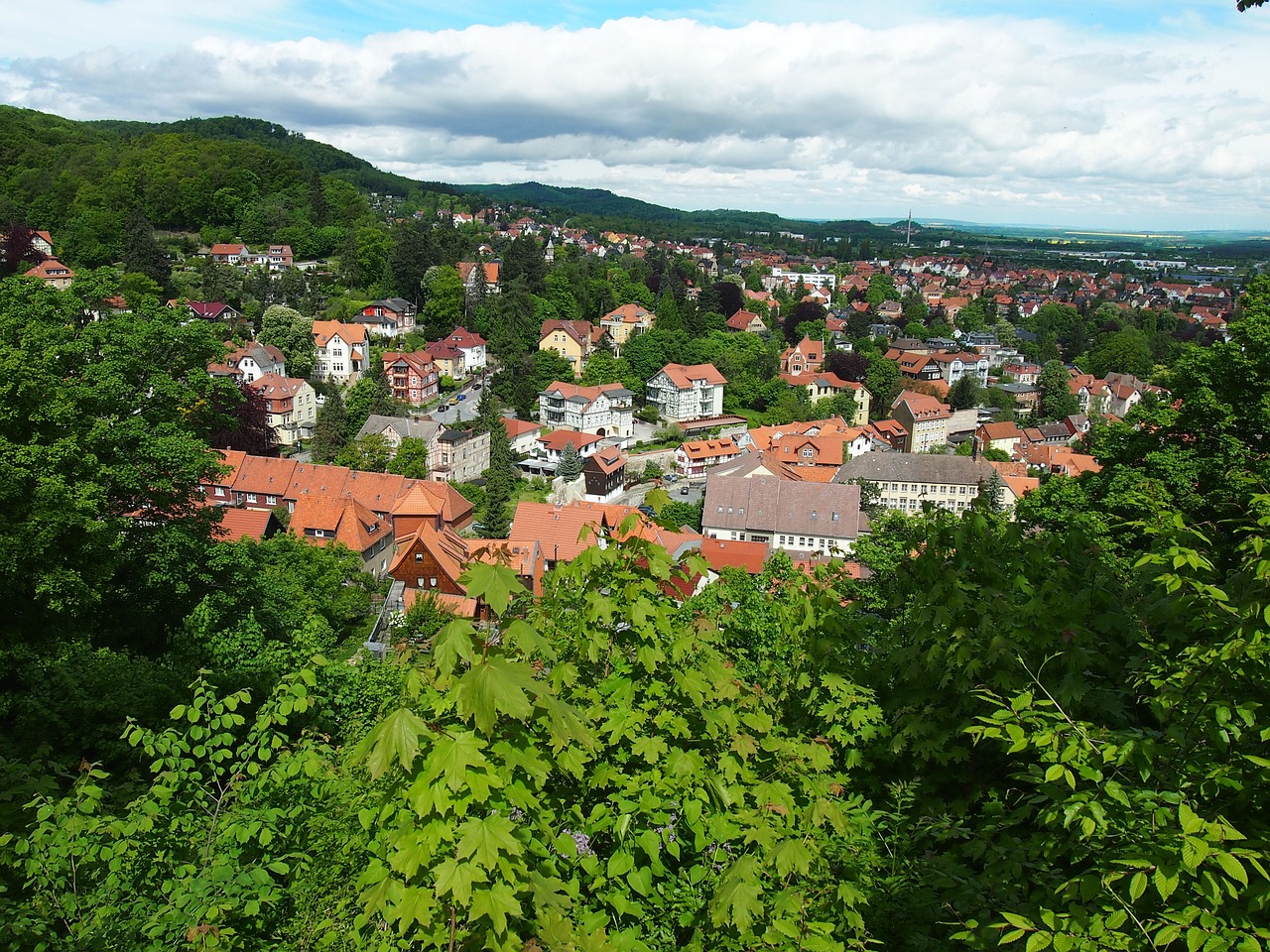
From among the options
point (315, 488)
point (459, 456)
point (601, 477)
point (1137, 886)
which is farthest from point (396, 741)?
point (459, 456)

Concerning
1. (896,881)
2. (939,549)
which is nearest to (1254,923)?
(896,881)

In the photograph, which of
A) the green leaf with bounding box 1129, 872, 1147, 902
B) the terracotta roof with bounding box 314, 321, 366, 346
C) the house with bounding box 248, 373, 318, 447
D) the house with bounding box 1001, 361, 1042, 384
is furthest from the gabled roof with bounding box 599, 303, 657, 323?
the green leaf with bounding box 1129, 872, 1147, 902

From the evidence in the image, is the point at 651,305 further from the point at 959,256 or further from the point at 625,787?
the point at 959,256

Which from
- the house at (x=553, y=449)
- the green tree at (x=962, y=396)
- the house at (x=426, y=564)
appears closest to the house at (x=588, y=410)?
the house at (x=553, y=449)

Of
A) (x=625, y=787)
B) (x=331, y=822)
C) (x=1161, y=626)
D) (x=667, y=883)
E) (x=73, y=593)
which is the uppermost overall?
(x=1161, y=626)

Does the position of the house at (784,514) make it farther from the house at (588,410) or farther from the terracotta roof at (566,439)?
the house at (588,410)

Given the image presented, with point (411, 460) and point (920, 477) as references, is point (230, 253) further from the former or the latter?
point (920, 477)

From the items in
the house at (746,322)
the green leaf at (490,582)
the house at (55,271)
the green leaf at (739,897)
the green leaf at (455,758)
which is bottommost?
the house at (746,322)
